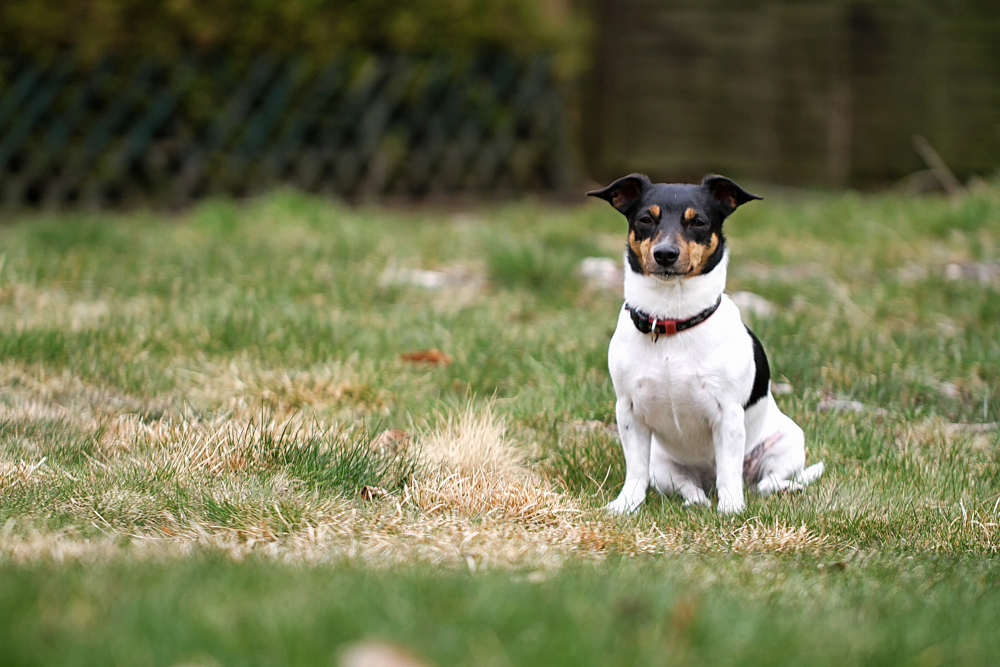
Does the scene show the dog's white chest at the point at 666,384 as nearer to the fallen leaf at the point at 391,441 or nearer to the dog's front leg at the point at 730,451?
the dog's front leg at the point at 730,451

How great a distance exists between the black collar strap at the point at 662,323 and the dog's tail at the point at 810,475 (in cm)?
62

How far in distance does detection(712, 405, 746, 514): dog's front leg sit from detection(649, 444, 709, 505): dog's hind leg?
0.73ft

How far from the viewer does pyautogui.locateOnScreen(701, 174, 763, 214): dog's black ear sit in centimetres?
321

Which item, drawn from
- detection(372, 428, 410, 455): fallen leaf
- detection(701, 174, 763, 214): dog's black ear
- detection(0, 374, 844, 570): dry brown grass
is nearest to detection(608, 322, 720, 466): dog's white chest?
detection(0, 374, 844, 570): dry brown grass

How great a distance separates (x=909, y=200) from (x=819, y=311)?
3325mm

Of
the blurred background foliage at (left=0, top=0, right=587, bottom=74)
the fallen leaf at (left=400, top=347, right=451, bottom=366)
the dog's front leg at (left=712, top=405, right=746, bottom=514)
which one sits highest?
the blurred background foliage at (left=0, top=0, right=587, bottom=74)

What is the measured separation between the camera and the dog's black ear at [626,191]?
10.4 ft

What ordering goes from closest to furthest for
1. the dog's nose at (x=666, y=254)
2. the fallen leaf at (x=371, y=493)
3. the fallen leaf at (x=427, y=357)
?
1. the fallen leaf at (x=371, y=493)
2. the dog's nose at (x=666, y=254)
3. the fallen leaf at (x=427, y=357)

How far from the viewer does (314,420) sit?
3416mm

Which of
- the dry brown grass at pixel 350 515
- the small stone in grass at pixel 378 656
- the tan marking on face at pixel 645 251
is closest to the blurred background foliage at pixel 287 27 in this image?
the dry brown grass at pixel 350 515

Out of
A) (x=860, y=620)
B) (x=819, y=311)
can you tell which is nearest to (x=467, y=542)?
(x=860, y=620)

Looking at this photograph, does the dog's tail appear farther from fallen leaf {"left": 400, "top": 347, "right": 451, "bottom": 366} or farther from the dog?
fallen leaf {"left": 400, "top": 347, "right": 451, "bottom": 366}

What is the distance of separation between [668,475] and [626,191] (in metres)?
0.94

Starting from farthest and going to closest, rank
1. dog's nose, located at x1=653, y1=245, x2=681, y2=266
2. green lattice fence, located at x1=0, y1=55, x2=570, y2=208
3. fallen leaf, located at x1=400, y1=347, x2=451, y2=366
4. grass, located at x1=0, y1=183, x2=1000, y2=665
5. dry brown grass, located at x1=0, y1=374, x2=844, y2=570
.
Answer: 1. green lattice fence, located at x1=0, y1=55, x2=570, y2=208
2. fallen leaf, located at x1=400, y1=347, x2=451, y2=366
3. dog's nose, located at x1=653, y1=245, x2=681, y2=266
4. dry brown grass, located at x1=0, y1=374, x2=844, y2=570
5. grass, located at x1=0, y1=183, x2=1000, y2=665
